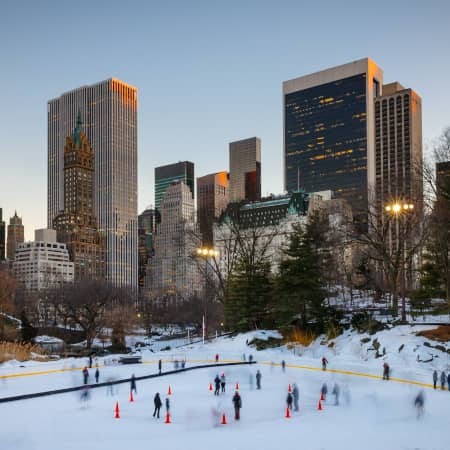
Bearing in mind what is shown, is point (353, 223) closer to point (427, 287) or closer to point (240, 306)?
point (427, 287)

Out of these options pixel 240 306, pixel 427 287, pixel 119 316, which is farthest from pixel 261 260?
pixel 119 316

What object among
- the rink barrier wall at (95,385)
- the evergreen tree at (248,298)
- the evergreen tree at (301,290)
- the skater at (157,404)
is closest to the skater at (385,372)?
the rink barrier wall at (95,385)

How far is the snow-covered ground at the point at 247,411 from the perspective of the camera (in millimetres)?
20031

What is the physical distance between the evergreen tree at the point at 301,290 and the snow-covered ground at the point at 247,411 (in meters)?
8.89

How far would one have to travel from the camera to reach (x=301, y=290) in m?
51.6

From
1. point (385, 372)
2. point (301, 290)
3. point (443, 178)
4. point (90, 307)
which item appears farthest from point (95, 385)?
point (90, 307)

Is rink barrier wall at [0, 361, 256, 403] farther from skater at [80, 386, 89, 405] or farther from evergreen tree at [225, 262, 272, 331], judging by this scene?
evergreen tree at [225, 262, 272, 331]

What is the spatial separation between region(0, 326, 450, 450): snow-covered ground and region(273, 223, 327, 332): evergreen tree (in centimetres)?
889

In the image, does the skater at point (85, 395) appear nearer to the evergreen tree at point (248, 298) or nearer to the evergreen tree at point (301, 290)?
the evergreen tree at point (301, 290)

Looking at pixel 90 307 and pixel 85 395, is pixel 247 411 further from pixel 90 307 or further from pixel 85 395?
pixel 90 307

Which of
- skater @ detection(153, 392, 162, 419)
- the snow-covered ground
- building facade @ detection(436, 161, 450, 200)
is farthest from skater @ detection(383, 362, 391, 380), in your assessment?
building facade @ detection(436, 161, 450, 200)

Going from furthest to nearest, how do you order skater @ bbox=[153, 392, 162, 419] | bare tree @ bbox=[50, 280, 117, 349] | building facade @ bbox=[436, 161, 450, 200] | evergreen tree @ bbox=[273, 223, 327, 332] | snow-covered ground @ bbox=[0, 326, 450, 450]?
bare tree @ bbox=[50, 280, 117, 349], evergreen tree @ bbox=[273, 223, 327, 332], building facade @ bbox=[436, 161, 450, 200], skater @ bbox=[153, 392, 162, 419], snow-covered ground @ bbox=[0, 326, 450, 450]

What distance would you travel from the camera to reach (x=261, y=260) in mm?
61219

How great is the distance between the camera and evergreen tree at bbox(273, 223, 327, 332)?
51.6 m
